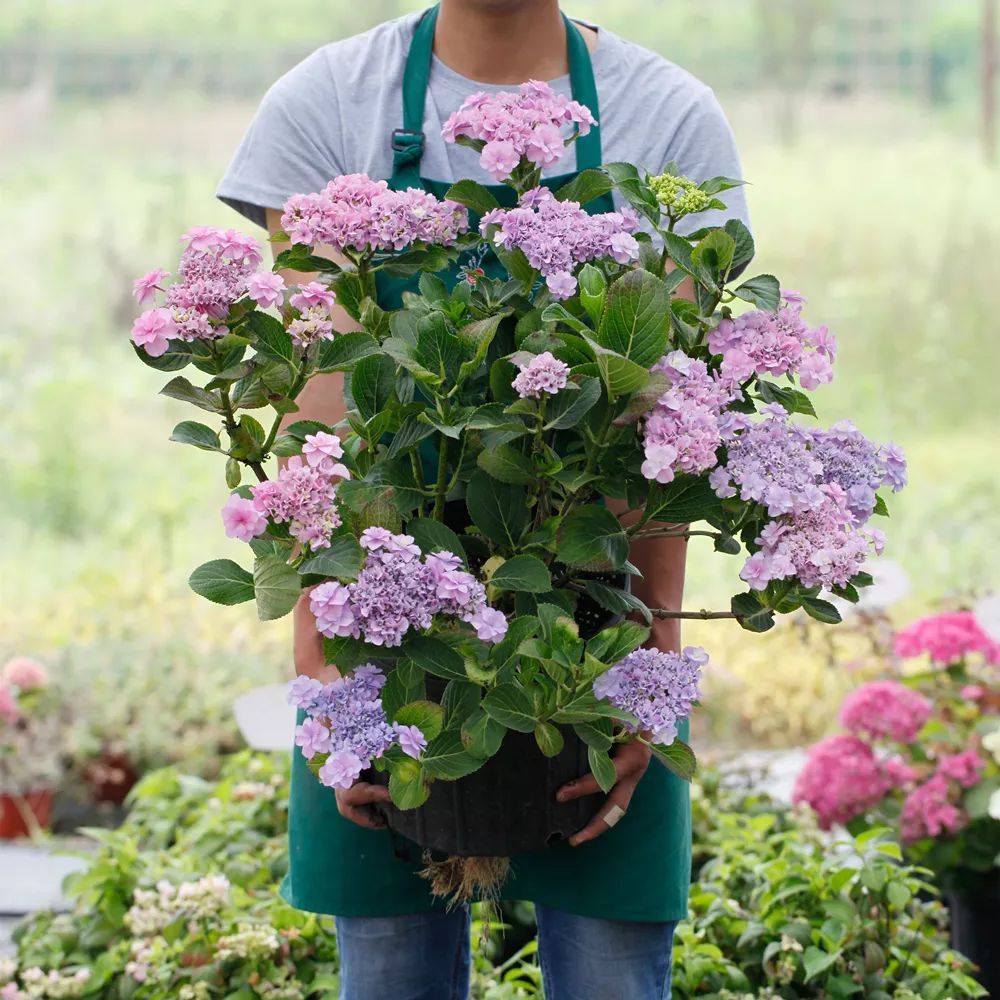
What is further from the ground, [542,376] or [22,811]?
[542,376]

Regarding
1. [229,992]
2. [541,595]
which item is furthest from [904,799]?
[541,595]

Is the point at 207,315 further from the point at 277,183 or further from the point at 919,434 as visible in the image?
the point at 919,434

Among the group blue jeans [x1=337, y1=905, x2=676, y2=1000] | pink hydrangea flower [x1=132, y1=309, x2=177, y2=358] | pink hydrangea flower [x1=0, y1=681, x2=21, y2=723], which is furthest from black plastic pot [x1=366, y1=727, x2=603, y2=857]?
pink hydrangea flower [x1=0, y1=681, x2=21, y2=723]

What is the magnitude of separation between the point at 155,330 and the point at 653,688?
18.5 inches

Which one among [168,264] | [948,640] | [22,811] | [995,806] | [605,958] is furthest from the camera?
[168,264]

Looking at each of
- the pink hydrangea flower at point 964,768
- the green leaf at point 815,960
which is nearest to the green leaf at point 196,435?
the green leaf at point 815,960

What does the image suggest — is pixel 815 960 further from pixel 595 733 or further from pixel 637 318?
pixel 637 318

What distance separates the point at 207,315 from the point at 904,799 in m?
1.80

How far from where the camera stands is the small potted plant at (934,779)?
7.91ft

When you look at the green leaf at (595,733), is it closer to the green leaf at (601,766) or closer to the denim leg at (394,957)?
the green leaf at (601,766)

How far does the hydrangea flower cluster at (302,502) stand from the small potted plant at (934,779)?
62.9 inches

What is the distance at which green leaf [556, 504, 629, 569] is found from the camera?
44.7 inches

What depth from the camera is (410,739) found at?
1.10 meters

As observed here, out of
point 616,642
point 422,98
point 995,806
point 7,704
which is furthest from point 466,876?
point 7,704
